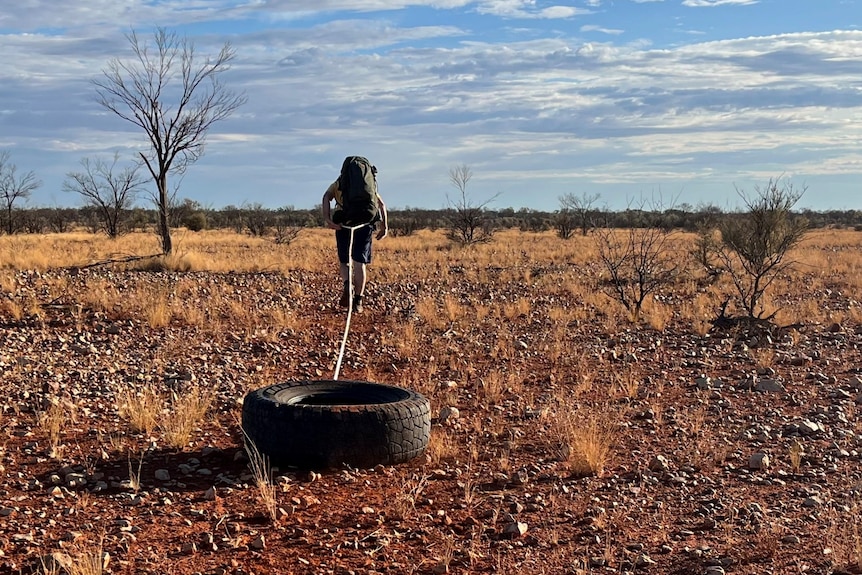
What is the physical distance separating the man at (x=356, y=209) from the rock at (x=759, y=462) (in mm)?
5033

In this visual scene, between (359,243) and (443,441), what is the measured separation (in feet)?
15.1

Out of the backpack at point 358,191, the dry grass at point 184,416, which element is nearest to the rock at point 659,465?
the dry grass at point 184,416

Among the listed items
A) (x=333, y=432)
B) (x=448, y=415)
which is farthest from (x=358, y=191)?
(x=333, y=432)

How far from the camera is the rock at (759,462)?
5195 millimetres

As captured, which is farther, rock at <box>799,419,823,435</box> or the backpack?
the backpack

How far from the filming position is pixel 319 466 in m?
4.82

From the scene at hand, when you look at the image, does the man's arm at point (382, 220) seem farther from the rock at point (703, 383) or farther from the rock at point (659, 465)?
the rock at point (659, 465)

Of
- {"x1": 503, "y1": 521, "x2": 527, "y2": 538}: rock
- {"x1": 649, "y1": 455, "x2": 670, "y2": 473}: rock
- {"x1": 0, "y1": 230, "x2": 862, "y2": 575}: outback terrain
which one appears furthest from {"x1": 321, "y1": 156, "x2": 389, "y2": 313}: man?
{"x1": 503, "y1": 521, "x2": 527, "y2": 538}: rock

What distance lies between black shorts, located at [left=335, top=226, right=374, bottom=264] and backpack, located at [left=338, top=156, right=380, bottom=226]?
0.21 metres

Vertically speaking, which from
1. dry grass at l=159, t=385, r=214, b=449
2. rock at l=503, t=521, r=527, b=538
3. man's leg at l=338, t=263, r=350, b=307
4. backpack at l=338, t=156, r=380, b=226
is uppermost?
backpack at l=338, t=156, r=380, b=226

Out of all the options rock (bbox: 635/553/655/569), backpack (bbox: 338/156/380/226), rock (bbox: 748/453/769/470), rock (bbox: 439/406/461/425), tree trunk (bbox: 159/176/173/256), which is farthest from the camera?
tree trunk (bbox: 159/176/173/256)

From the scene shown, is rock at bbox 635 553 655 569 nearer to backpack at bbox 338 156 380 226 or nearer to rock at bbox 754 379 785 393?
rock at bbox 754 379 785 393

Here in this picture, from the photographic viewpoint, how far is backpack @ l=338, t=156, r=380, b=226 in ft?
30.2

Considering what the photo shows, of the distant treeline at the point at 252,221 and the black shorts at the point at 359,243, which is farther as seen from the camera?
the distant treeline at the point at 252,221
